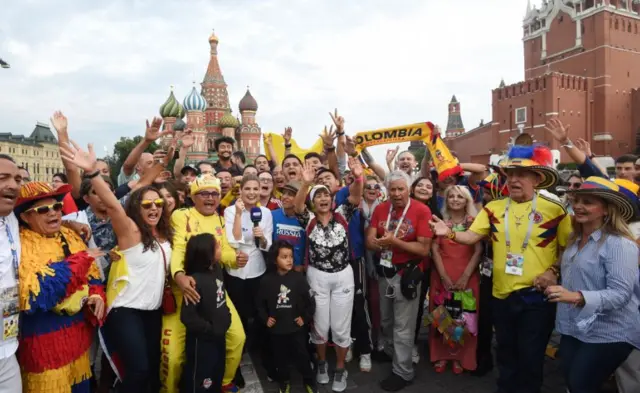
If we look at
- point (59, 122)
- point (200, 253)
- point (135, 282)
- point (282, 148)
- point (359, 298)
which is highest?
point (282, 148)

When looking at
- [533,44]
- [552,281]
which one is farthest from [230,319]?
[533,44]

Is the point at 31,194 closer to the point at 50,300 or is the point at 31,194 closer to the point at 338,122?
the point at 50,300

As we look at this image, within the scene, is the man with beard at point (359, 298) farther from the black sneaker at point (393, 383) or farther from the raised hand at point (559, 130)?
the raised hand at point (559, 130)

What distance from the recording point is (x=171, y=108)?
171 feet

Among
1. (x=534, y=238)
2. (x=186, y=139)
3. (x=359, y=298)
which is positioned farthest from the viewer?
(x=186, y=139)

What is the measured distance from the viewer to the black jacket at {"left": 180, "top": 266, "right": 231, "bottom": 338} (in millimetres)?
3418

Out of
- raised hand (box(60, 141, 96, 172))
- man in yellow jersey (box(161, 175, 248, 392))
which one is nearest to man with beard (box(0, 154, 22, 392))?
raised hand (box(60, 141, 96, 172))

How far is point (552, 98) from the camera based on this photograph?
154ft

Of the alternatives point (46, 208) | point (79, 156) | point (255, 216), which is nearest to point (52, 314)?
point (46, 208)

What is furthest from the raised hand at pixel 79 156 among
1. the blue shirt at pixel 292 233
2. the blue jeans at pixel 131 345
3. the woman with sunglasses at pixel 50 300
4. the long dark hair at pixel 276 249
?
the blue shirt at pixel 292 233

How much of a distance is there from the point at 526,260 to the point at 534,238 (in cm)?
21

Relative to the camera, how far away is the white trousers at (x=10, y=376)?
8.61ft

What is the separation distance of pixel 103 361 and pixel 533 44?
68.5 meters

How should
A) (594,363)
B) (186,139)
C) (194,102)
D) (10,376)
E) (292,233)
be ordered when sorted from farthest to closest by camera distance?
1. (194,102)
2. (186,139)
3. (292,233)
4. (594,363)
5. (10,376)
